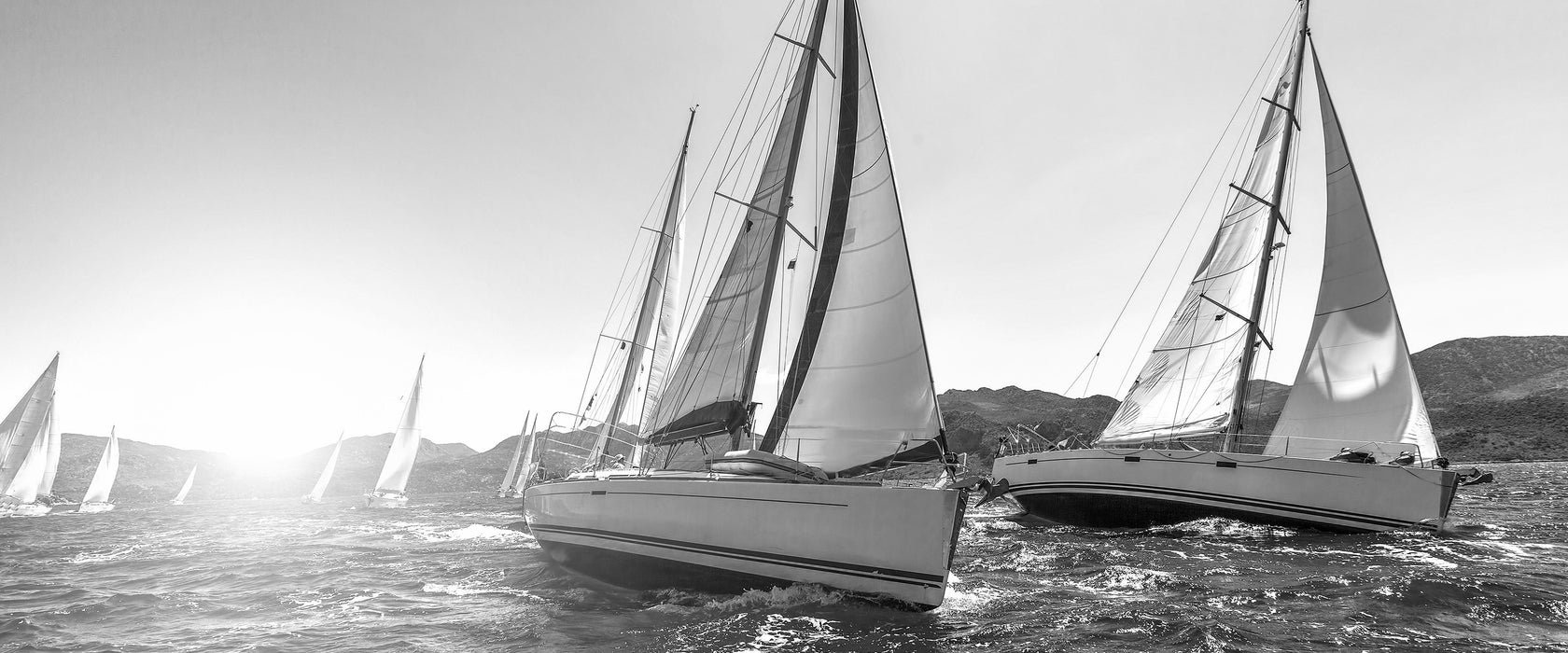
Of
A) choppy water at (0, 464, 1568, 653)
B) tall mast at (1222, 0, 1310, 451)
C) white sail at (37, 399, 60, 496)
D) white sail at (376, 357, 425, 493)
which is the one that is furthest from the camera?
white sail at (376, 357, 425, 493)

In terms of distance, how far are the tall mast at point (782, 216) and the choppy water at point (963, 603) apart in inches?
129

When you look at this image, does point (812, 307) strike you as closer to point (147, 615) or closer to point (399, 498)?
point (147, 615)

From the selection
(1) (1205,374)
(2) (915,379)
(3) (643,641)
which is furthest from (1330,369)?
(3) (643,641)

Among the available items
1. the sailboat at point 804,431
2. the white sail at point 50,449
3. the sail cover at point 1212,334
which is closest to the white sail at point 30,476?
the white sail at point 50,449

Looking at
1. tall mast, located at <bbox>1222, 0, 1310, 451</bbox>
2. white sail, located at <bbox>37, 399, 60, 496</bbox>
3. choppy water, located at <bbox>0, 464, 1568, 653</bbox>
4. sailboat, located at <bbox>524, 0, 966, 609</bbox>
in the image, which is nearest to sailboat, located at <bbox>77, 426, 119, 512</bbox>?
white sail, located at <bbox>37, 399, 60, 496</bbox>

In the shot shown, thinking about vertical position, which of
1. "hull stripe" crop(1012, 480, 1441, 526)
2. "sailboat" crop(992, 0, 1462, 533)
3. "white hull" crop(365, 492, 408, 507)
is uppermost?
"sailboat" crop(992, 0, 1462, 533)

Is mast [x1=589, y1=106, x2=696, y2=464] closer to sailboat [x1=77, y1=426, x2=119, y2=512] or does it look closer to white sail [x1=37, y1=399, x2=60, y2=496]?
white sail [x1=37, y1=399, x2=60, y2=496]

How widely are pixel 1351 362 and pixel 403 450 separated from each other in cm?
4614

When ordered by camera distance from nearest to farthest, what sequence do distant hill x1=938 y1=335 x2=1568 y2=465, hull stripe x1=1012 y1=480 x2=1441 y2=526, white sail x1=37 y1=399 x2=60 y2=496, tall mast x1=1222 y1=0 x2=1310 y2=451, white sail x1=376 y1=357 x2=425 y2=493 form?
hull stripe x1=1012 y1=480 x2=1441 y2=526 < tall mast x1=1222 y1=0 x2=1310 y2=451 < white sail x1=37 y1=399 x2=60 y2=496 < white sail x1=376 y1=357 x2=425 y2=493 < distant hill x1=938 y1=335 x2=1568 y2=465

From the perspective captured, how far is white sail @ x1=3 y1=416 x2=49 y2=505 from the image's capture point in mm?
37438

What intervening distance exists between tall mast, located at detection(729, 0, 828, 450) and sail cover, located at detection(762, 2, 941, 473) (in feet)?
2.44

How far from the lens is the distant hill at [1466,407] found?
57.6 m

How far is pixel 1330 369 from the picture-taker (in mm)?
16047

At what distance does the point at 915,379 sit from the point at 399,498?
43.5 m
